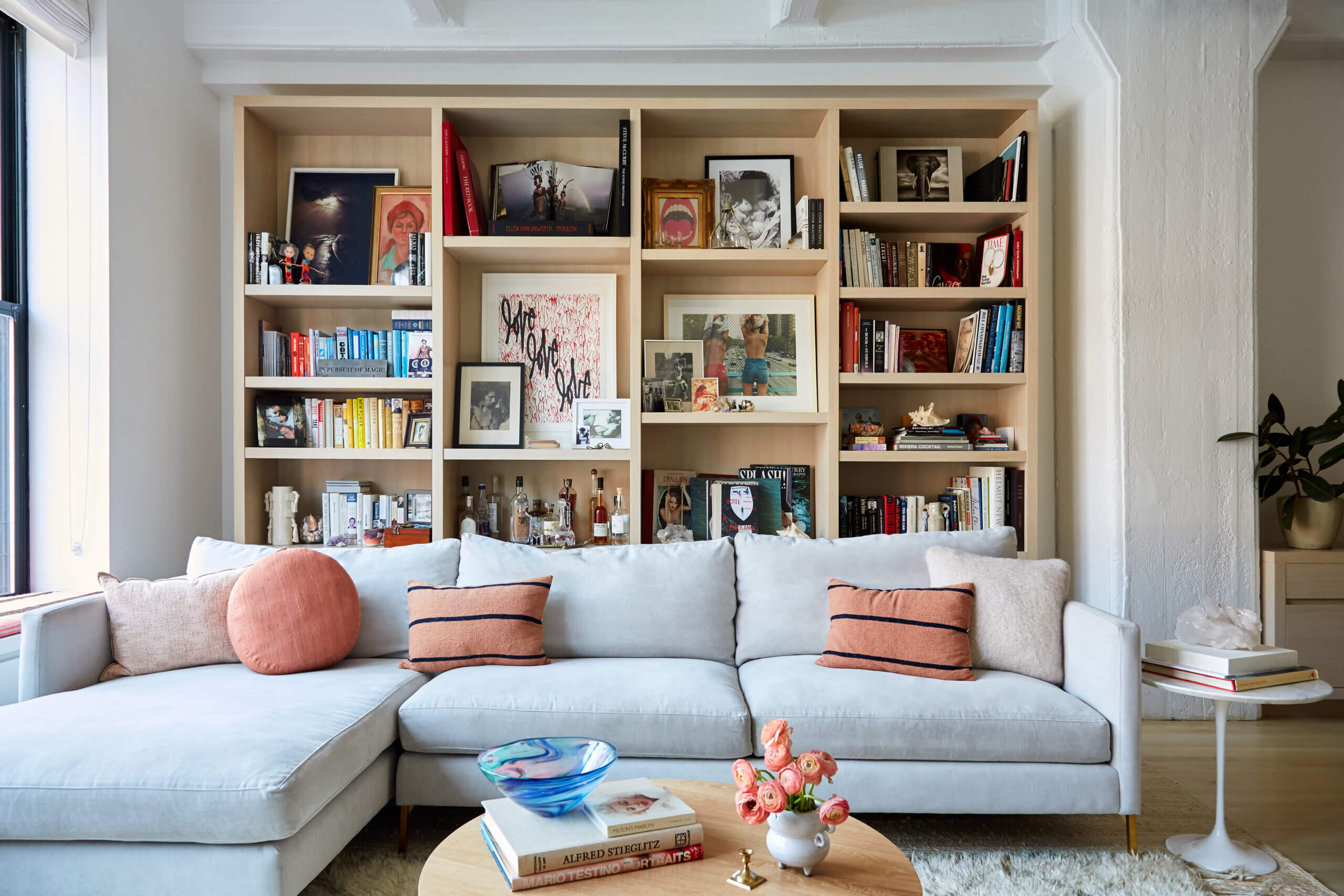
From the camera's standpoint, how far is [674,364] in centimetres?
360

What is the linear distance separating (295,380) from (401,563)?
1.14 meters

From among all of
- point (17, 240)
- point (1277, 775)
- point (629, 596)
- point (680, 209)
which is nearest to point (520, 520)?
point (629, 596)

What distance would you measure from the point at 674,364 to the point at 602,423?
40cm

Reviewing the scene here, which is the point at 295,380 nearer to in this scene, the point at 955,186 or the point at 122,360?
the point at 122,360

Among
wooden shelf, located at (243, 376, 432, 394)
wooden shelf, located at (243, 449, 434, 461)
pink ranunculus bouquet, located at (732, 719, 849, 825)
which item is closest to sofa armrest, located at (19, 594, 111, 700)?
wooden shelf, located at (243, 449, 434, 461)

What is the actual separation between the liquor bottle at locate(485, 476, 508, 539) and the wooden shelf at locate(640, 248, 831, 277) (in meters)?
1.14

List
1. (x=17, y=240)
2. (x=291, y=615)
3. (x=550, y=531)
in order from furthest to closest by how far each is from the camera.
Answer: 1. (x=550, y=531)
2. (x=17, y=240)
3. (x=291, y=615)

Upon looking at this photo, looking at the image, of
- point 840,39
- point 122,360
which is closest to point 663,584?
point 122,360

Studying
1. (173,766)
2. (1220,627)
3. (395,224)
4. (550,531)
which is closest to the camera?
(173,766)

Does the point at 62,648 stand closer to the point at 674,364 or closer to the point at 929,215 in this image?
the point at 674,364

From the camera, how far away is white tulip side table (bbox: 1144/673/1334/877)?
205 cm

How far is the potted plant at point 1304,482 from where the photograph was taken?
326 centimetres

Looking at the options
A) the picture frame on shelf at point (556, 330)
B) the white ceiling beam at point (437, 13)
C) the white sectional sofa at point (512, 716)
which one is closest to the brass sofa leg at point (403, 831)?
the white sectional sofa at point (512, 716)

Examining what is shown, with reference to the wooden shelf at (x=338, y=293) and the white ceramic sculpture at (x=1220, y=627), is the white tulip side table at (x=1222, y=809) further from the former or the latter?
the wooden shelf at (x=338, y=293)
